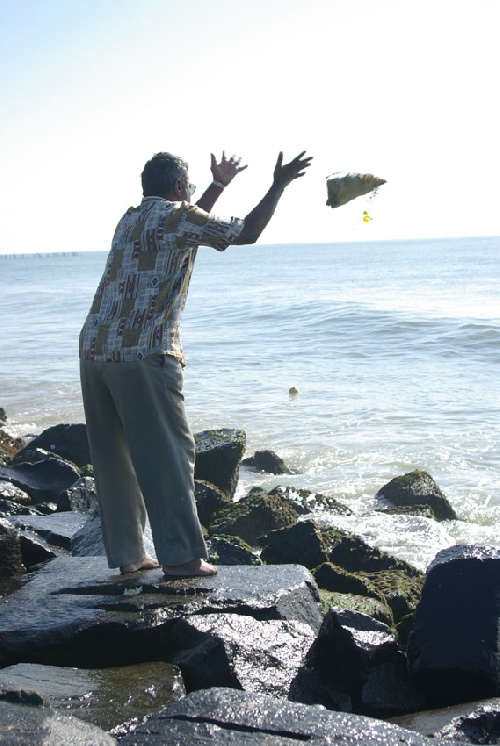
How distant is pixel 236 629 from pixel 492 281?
153 feet

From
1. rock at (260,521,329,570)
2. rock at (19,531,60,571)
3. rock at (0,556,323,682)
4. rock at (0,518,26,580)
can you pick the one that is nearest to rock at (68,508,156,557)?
rock at (19,531,60,571)

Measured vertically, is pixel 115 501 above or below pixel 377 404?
above

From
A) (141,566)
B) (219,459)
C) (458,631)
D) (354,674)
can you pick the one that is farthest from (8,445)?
(458,631)

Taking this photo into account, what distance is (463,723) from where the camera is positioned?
3486 mm

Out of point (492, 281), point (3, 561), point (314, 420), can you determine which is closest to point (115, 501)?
point (3, 561)

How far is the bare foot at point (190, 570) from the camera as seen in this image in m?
4.60

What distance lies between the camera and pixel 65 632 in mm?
4113

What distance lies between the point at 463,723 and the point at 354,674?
64 centimetres

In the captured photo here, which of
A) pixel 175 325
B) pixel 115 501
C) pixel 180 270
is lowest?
pixel 115 501

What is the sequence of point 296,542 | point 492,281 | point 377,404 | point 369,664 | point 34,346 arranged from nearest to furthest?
point 369,664 < point 296,542 < point 377,404 < point 34,346 < point 492,281

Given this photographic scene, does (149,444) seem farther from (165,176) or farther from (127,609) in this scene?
(165,176)

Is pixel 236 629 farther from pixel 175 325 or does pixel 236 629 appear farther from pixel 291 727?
pixel 175 325

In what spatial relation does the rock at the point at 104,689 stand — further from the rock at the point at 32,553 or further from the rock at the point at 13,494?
the rock at the point at 13,494

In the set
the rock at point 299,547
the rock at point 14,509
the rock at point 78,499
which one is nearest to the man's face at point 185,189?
the rock at point 299,547
